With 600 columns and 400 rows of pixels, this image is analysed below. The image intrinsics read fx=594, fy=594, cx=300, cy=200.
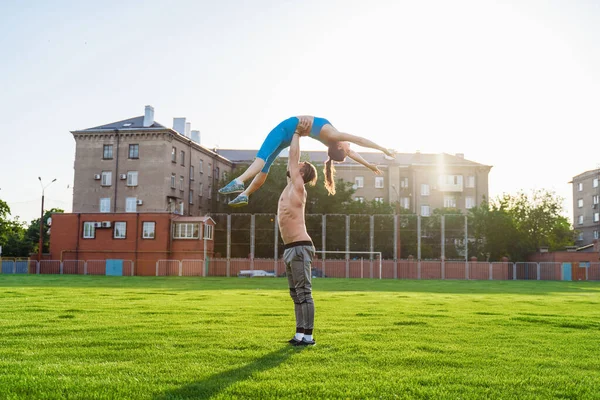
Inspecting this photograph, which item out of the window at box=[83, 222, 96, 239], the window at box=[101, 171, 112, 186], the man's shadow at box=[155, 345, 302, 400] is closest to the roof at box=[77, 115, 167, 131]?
the window at box=[101, 171, 112, 186]

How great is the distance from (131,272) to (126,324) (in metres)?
46.1

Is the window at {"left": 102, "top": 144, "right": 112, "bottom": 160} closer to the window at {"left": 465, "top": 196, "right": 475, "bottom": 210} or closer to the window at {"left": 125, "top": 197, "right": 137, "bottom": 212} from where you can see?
the window at {"left": 125, "top": 197, "right": 137, "bottom": 212}

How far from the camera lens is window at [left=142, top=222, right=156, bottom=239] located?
57188 millimetres

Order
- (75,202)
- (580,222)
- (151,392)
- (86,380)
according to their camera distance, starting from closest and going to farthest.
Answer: (151,392)
(86,380)
(75,202)
(580,222)

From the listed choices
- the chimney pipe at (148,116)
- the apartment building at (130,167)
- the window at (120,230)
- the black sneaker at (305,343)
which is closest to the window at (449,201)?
the apartment building at (130,167)

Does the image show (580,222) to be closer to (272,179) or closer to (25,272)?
(272,179)

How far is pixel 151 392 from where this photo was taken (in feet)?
16.8

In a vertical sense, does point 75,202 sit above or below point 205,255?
above

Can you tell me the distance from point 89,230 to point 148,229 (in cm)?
601

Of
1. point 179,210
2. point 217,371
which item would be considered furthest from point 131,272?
point 217,371

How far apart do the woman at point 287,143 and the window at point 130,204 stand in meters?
58.3

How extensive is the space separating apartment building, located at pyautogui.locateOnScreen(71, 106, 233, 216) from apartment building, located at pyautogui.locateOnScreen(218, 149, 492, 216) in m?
21.2

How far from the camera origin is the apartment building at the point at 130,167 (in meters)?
64.2

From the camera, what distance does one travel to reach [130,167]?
6488 cm
